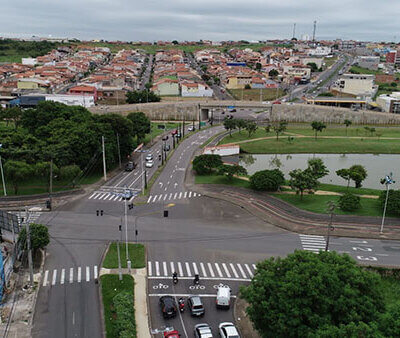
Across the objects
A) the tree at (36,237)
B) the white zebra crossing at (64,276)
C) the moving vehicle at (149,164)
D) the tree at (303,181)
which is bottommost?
the white zebra crossing at (64,276)

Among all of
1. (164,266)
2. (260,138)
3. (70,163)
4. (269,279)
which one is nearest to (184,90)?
(260,138)

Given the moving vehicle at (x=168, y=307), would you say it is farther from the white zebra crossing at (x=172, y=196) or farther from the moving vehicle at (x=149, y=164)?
the moving vehicle at (x=149, y=164)

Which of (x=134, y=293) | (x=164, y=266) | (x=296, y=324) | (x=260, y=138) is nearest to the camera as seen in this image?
(x=296, y=324)

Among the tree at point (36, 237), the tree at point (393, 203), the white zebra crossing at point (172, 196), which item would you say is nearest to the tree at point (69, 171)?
the white zebra crossing at point (172, 196)

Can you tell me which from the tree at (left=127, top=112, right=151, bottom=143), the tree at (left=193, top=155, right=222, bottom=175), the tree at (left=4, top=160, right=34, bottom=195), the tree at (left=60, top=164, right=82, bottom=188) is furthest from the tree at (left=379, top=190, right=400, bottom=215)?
the tree at (left=127, top=112, right=151, bottom=143)

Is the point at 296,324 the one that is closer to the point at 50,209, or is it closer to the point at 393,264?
the point at 393,264

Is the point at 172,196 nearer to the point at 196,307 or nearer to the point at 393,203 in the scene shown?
the point at 196,307
